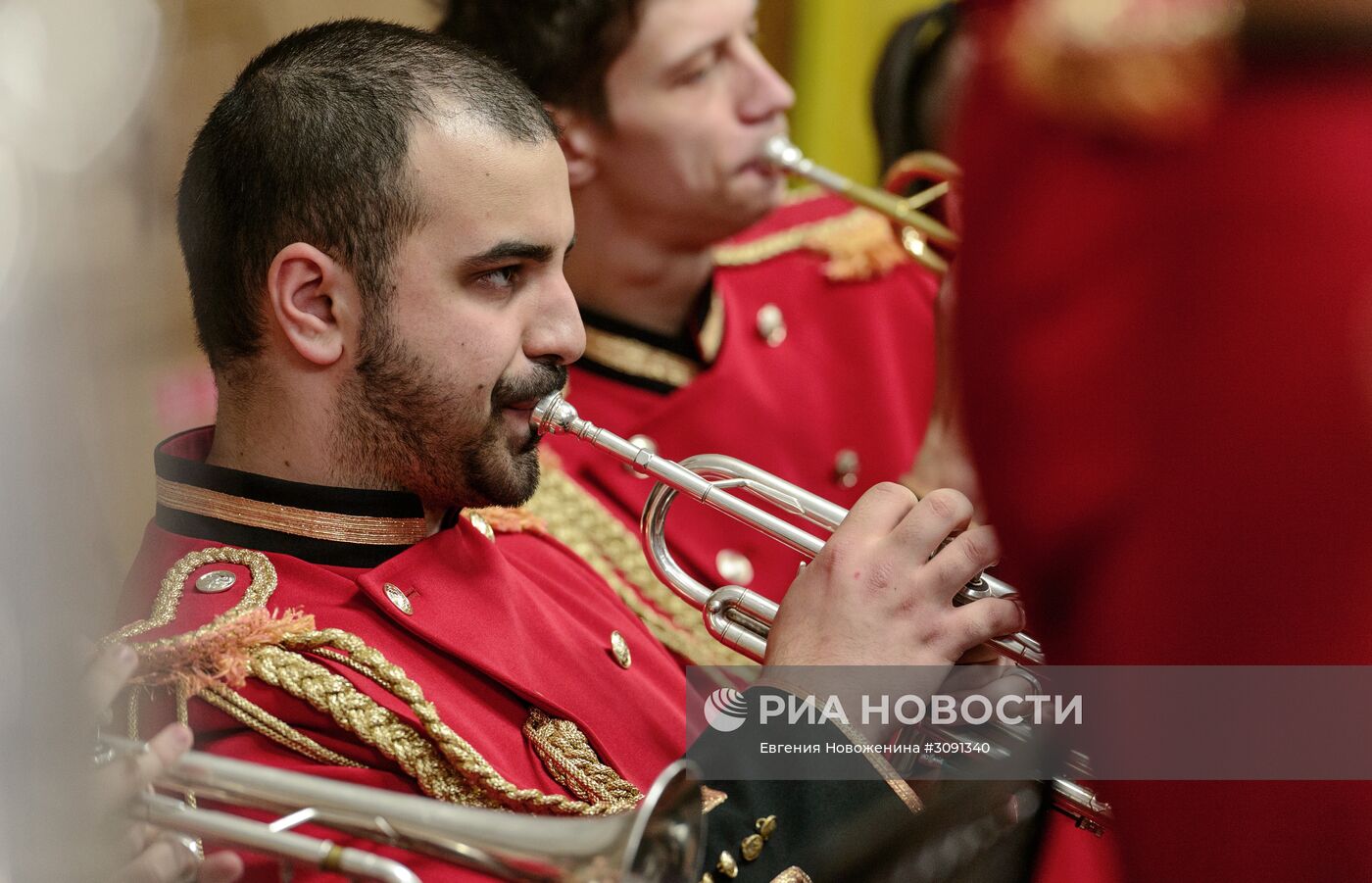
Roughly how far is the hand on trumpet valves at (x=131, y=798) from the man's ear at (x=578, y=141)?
1075 mm

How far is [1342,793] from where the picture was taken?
0.62 meters

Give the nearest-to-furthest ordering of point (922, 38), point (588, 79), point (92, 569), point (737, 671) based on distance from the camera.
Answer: point (92, 569) < point (737, 671) < point (588, 79) < point (922, 38)

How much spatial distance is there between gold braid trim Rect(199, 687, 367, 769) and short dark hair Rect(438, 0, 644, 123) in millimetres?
1028

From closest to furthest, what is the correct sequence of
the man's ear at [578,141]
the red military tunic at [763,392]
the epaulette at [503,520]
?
the epaulette at [503,520] < the red military tunic at [763,392] < the man's ear at [578,141]

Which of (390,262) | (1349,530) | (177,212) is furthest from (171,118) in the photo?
(1349,530)

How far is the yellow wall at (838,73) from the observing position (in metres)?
2.93

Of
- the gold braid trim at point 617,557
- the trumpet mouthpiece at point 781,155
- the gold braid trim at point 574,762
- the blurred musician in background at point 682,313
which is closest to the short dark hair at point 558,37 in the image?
the blurred musician in background at point 682,313

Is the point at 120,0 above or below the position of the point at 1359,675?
above

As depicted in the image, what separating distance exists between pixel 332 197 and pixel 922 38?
1511mm

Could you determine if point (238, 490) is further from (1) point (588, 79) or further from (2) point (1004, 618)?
(1) point (588, 79)

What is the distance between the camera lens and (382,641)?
3.79 feet

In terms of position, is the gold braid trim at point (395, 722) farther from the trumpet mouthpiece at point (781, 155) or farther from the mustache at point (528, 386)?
the trumpet mouthpiece at point (781, 155)

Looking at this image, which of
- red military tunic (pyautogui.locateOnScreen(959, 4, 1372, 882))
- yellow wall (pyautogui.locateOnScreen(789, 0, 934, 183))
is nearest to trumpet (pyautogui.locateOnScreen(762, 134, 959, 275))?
yellow wall (pyautogui.locateOnScreen(789, 0, 934, 183))

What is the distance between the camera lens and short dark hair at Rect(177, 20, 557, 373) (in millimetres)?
1153
